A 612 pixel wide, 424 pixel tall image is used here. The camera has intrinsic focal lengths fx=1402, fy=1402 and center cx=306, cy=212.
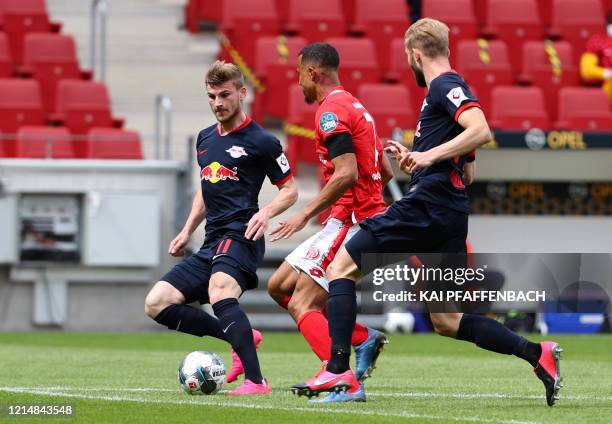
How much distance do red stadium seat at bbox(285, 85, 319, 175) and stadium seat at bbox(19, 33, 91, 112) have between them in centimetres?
262

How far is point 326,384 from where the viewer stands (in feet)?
21.7

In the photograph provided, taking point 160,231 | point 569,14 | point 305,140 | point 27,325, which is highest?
point 569,14

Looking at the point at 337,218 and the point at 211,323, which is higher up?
the point at 337,218

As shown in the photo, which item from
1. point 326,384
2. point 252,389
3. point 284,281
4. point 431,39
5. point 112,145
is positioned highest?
point 431,39

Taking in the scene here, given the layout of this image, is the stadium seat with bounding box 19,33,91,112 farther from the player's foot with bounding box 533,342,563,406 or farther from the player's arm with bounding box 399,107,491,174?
the player's foot with bounding box 533,342,563,406

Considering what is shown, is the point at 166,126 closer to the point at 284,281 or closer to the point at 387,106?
the point at 387,106

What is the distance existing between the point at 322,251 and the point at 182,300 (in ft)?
3.08

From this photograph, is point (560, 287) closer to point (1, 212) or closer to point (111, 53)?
point (1, 212)

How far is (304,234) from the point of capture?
623 inches

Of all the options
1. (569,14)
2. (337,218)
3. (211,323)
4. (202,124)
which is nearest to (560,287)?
(337,218)

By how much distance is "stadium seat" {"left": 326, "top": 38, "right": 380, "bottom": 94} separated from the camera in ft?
55.0

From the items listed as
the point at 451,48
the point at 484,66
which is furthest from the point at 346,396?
the point at 451,48

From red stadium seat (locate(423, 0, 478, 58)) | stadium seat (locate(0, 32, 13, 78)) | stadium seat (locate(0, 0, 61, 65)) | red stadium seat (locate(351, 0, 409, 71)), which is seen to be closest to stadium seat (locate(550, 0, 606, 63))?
red stadium seat (locate(423, 0, 478, 58))

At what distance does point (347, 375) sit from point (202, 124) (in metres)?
11.1
